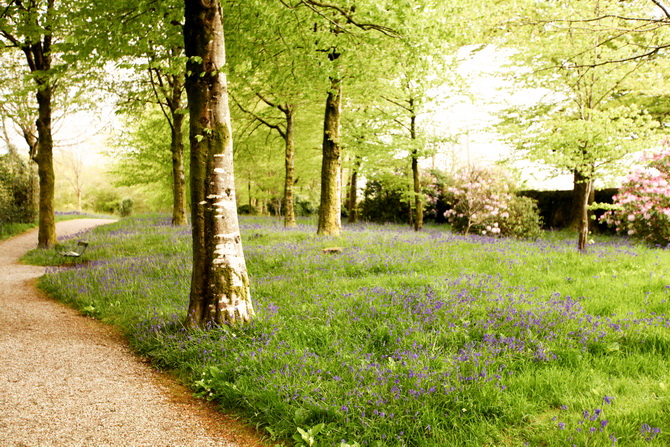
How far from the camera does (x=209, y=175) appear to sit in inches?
214

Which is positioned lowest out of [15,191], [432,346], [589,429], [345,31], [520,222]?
[589,429]

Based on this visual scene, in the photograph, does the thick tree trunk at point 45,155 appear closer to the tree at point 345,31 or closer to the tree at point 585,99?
the tree at point 345,31

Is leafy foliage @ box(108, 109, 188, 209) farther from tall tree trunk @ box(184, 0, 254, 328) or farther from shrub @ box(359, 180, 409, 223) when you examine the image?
tall tree trunk @ box(184, 0, 254, 328)

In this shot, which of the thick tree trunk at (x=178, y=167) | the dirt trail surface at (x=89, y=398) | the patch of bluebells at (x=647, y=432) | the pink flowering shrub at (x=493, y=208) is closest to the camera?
the patch of bluebells at (x=647, y=432)

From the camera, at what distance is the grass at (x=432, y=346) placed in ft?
10.8

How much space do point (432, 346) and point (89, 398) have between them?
12.6 ft

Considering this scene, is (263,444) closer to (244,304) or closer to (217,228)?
(244,304)

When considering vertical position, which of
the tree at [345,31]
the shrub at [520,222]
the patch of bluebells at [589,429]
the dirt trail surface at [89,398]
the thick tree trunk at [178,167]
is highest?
the tree at [345,31]

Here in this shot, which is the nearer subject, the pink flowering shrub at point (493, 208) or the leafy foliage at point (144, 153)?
the pink flowering shrub at point (493, 208)

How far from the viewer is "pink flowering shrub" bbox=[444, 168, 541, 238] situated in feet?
46.7

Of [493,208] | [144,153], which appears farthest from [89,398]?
[144,153]

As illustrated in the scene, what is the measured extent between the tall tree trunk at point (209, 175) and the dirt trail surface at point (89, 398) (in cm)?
117

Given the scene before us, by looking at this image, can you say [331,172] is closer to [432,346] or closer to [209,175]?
[209,175]

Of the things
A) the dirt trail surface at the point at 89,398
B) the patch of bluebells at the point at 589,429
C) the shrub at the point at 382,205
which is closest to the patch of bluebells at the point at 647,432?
the patch of bluebells at the point at 589,429
